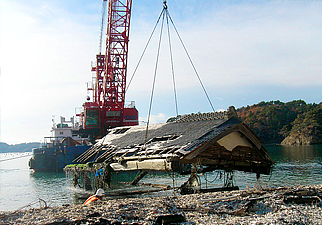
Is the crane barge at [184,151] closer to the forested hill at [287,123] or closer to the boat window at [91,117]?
the boat window at [91,117]

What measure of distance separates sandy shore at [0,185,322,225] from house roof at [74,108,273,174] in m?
3.78

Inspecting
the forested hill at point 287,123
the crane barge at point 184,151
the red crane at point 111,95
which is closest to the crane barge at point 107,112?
the red crane at point 111,95

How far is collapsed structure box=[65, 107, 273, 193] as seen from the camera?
51.7ft

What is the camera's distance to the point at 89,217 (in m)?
9.80

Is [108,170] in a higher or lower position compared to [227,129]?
lower

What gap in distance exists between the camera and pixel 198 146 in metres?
15.4

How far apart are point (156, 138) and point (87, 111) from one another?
3797cm

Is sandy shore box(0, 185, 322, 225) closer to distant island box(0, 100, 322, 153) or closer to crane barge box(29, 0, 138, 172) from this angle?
crane barge box(29, 0, 138, 172)

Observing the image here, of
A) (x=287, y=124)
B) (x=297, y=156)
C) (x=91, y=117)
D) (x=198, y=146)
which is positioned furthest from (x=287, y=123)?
(x=198, y=146)

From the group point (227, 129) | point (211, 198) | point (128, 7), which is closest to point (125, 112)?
point (128, 7)

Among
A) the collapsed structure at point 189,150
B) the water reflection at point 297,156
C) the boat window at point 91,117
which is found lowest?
the water reflection at point 297,156

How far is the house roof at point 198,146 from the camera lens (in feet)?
51.9

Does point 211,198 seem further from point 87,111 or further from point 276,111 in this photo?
point 276,111

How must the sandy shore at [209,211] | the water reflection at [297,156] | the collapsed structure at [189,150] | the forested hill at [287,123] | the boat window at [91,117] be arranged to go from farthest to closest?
the forested hill at [287,123] → the boat window at [91,117] → the water reflection at [297,156] → the collapsed structure at [189,150] → the sandy shore at [209,211]
